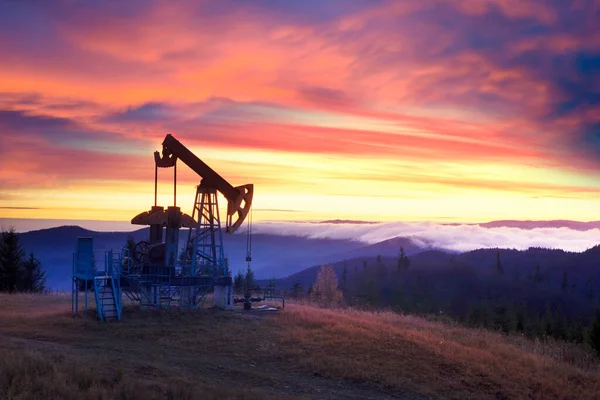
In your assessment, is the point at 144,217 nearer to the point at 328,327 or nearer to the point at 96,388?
the point at 328,327

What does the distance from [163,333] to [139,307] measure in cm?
498

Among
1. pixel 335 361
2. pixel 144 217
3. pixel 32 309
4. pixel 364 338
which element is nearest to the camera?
pixel 335 361

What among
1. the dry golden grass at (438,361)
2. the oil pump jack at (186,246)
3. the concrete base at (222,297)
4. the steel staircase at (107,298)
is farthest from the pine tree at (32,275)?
the dry golden grass at (438,361)

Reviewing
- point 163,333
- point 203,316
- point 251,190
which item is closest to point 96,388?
point 163,333

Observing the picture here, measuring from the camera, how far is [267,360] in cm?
1900

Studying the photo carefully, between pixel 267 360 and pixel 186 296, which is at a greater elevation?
pixel 186 296

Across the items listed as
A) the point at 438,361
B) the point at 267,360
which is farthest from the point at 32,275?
the point at 438,361

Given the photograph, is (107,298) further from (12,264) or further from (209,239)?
(12,264)

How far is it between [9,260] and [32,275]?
5562 mm

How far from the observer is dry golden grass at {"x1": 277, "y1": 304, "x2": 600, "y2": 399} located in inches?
688

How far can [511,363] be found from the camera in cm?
1992

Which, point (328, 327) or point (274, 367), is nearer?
point (274, 367)

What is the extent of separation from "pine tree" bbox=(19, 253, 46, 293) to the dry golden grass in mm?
38569

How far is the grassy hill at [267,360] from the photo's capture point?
45.9 feet
